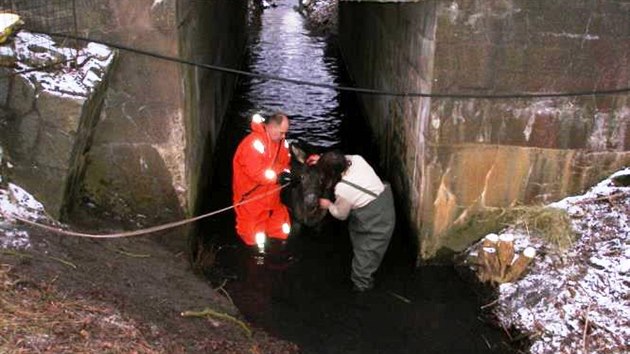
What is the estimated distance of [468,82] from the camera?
275 inches

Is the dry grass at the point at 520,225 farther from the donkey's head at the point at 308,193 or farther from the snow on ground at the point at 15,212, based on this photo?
the snow on ground at the point at 15,212

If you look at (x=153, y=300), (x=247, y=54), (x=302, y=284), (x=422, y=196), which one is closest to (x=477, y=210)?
(x=422, y=196)

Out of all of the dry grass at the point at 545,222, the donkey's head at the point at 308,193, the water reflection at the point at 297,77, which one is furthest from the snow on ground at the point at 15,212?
the water reflection at the point at 297,77

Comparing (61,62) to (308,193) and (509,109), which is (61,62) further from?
(509,109)

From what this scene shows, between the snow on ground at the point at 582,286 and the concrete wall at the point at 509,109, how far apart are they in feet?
1.28

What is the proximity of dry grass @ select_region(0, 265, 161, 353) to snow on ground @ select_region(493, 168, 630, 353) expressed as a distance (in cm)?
383

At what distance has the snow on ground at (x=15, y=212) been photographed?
18.2 feet

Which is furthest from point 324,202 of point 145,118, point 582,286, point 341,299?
point 582,286

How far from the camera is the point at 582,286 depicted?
6566 millimetres

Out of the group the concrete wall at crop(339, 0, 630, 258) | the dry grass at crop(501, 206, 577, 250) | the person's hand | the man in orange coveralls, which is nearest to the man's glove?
the man in orange coveralls

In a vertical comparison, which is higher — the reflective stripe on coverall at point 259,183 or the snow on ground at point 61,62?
the snow on ground at point 61,62

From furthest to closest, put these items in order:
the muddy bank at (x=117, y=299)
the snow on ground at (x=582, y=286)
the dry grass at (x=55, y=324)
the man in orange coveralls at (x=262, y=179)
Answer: the man in orange coveralls at (x=262, y=179) → the snow on ground at (x=582, y=286) → the muddy bank at (x=117, y=299) → the dry grass at (x=55, y=324)

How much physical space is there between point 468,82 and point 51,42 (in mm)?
4412

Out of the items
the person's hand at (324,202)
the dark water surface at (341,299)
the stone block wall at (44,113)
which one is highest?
the stone block wall at (44,113)
